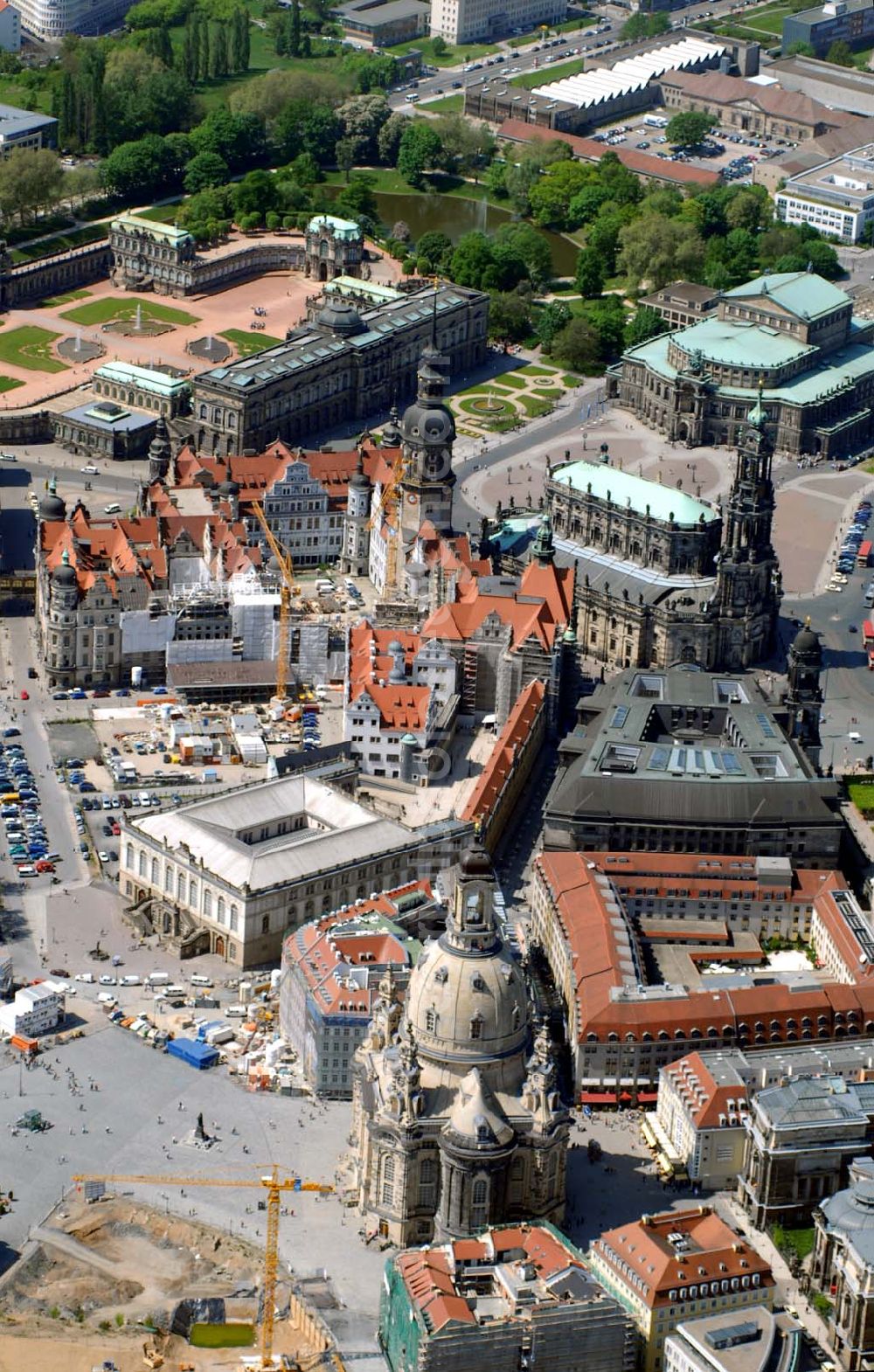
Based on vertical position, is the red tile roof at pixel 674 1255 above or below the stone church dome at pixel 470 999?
below

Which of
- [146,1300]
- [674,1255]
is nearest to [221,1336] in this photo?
[146,1300]

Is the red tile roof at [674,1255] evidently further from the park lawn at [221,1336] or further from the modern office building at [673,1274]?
the park lawn at [221,1336]

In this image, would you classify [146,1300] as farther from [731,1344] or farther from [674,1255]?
[731,1344]

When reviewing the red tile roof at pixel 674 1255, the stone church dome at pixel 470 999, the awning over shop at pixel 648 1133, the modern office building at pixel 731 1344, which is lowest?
the awning over shop at pixel 648 1133

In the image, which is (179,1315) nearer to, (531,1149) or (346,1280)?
(346,1280)

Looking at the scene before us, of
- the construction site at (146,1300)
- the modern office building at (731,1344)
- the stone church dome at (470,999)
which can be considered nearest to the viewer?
the modern office building at (731,1344)

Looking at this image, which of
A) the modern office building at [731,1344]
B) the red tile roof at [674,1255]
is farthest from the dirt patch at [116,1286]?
the modern office building at [731,1344]

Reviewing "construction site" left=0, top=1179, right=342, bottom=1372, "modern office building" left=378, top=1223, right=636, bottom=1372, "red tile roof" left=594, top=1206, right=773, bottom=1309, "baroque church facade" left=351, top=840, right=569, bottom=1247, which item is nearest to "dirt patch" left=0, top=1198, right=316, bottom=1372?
"construction site" left=0, top=1179, right=342, bottom=1372

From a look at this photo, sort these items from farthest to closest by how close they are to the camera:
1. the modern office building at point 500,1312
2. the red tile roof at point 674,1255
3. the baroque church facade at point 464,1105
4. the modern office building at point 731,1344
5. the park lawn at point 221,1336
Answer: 1. the baroque church facade at point 464,1105
2. the park lawn at point 221,1336
3. the red tile roof at point 674,1255
4. the modern office building at point 731,1344
5. the modern office building at point 500,1312
